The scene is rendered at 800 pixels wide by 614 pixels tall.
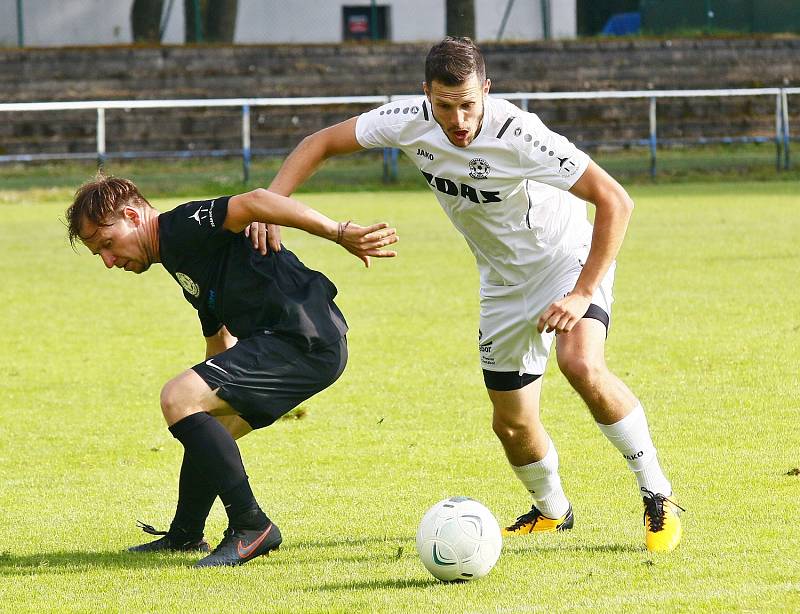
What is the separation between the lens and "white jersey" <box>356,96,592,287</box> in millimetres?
4746

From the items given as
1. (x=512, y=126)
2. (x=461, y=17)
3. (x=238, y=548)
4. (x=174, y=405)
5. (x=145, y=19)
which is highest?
(x=145, y=19)

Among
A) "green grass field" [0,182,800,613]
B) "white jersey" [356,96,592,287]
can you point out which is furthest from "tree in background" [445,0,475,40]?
"white jersey" [356,96,592,287]

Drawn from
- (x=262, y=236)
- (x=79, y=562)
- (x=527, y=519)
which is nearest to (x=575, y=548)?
(x=527, y=519)

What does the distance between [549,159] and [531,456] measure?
1272 mm

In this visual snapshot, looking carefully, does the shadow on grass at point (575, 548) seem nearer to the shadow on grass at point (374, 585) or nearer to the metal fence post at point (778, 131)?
the shadow on grass at point (374, 585)

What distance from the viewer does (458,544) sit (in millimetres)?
4375

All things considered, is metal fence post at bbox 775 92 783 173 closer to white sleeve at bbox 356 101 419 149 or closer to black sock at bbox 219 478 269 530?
white sleeve at bbox 356 101 419 149

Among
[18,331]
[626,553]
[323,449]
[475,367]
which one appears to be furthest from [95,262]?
[626,553]

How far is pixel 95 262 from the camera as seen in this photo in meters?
15.4

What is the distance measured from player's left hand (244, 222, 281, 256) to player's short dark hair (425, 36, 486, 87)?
2.66 feet

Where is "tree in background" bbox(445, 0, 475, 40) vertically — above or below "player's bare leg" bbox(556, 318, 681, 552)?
above

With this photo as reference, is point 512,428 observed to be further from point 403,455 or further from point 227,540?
point 403,455

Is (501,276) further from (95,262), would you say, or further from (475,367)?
(95,262)

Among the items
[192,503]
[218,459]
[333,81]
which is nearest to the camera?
[218,459]
